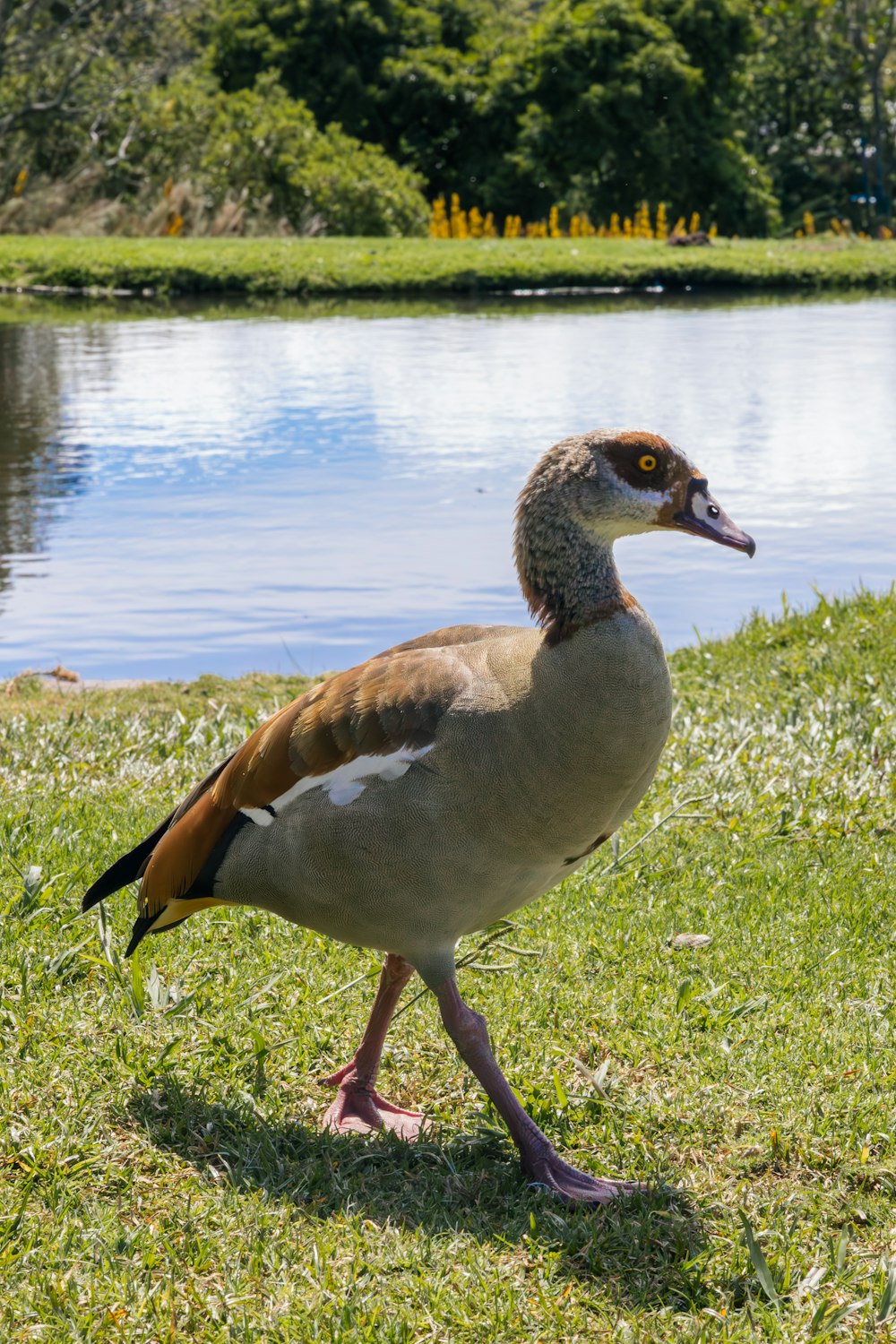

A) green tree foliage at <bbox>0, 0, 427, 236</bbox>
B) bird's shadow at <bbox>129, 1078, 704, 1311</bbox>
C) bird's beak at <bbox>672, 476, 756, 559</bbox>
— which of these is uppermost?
green tree foliage at <bbox>0, 0, 427, 236</bbox>

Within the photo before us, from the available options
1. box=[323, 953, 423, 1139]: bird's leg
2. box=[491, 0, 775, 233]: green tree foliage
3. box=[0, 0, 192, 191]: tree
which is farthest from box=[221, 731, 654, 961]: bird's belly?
box=[0, 0, 192, 191]: tree

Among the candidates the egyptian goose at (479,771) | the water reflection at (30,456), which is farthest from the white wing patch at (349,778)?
the water reflection at (30,456)

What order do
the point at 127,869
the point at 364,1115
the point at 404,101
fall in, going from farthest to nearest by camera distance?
the point at 404,101
the point at 127,869
the point at 364,1115

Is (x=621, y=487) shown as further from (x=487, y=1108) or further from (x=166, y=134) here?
(x=166, y=134)

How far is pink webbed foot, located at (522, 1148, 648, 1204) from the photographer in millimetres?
2986

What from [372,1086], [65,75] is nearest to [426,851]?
[372,1086]

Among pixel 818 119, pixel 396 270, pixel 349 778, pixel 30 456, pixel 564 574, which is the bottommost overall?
pixel 30 456

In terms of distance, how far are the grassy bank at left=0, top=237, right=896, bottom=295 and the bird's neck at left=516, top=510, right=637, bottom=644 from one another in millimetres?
18143

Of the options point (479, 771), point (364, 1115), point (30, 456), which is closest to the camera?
point (479, 771)

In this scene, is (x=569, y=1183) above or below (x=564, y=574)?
below

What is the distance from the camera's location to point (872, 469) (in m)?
9.99

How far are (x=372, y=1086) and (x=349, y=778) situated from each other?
29.4 inches

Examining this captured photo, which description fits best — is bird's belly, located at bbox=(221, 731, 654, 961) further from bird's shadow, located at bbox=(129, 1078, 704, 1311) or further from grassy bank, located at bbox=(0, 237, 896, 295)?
grassy bank, located at bbox=(0, 237, 896, 295)

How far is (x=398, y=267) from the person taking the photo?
2092 centimetres
